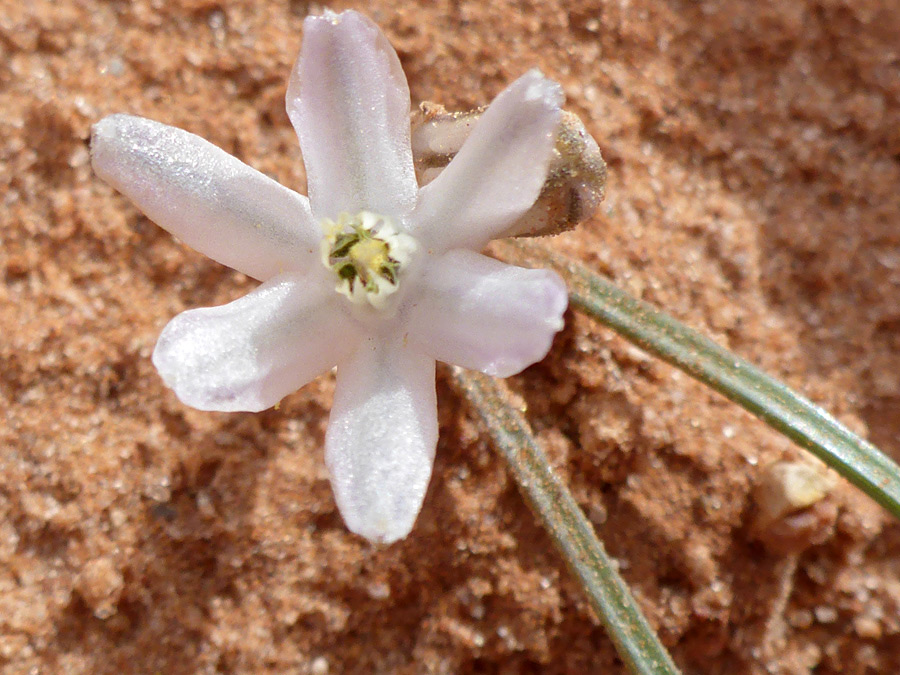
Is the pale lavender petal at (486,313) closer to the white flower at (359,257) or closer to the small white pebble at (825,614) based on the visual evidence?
the white flower at (359,257)

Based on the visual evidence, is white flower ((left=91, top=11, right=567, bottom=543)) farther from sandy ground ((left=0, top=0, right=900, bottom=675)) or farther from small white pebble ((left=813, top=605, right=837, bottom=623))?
small white pebble ((left=813, top=605, right=837, bottom=623))

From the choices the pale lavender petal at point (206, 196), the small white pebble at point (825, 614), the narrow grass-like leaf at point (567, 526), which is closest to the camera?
the pale lavender petal at point (206, 196)

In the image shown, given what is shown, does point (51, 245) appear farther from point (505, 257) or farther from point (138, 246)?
point (505, 257)

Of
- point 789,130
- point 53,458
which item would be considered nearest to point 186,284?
point 53,458

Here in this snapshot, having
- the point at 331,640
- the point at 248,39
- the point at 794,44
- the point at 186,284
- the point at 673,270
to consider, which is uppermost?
the point at 794,44

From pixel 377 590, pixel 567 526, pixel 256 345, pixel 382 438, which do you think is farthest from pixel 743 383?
pixel 256 345

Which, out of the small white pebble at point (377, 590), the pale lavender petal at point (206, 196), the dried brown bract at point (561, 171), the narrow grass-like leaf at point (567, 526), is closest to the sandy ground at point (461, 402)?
the small white pebble at point (377, 590)

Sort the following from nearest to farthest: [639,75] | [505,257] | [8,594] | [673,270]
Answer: [8,594], [505,257], [673,270], [639,75]

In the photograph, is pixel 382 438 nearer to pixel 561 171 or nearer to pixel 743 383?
pixel 561 171
